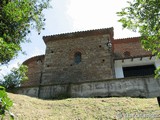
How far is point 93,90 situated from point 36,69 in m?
8.85

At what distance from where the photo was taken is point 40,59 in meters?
20.4

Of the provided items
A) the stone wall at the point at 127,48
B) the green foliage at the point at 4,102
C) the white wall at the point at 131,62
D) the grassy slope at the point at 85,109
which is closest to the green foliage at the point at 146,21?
the grassy slope at the point at 85,109

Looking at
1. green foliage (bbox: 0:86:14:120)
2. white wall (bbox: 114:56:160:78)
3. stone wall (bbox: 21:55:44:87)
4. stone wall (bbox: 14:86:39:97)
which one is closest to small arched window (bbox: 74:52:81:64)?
white wall (bbox: 114:56:160:78)

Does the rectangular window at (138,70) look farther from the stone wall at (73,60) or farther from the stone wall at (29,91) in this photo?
the stone wall at (29,91)

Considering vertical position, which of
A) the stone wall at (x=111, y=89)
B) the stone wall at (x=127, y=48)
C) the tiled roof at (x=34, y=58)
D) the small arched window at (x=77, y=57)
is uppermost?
the stone wall at (x=127, y=48)

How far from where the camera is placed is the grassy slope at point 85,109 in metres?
8.22

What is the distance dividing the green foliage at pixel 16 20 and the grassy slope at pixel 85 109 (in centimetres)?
223

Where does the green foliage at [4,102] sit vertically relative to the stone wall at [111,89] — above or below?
below

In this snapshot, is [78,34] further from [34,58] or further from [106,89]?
[106,89]

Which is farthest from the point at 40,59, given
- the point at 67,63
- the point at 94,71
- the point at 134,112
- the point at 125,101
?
the point at 134,112

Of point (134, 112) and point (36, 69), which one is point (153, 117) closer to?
point (134, 112)

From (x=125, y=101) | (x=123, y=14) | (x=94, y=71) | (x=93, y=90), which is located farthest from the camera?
(x=94, y=71)

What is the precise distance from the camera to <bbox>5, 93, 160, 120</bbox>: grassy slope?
8.22 metres

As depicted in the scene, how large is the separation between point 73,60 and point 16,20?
1007 centimetres
